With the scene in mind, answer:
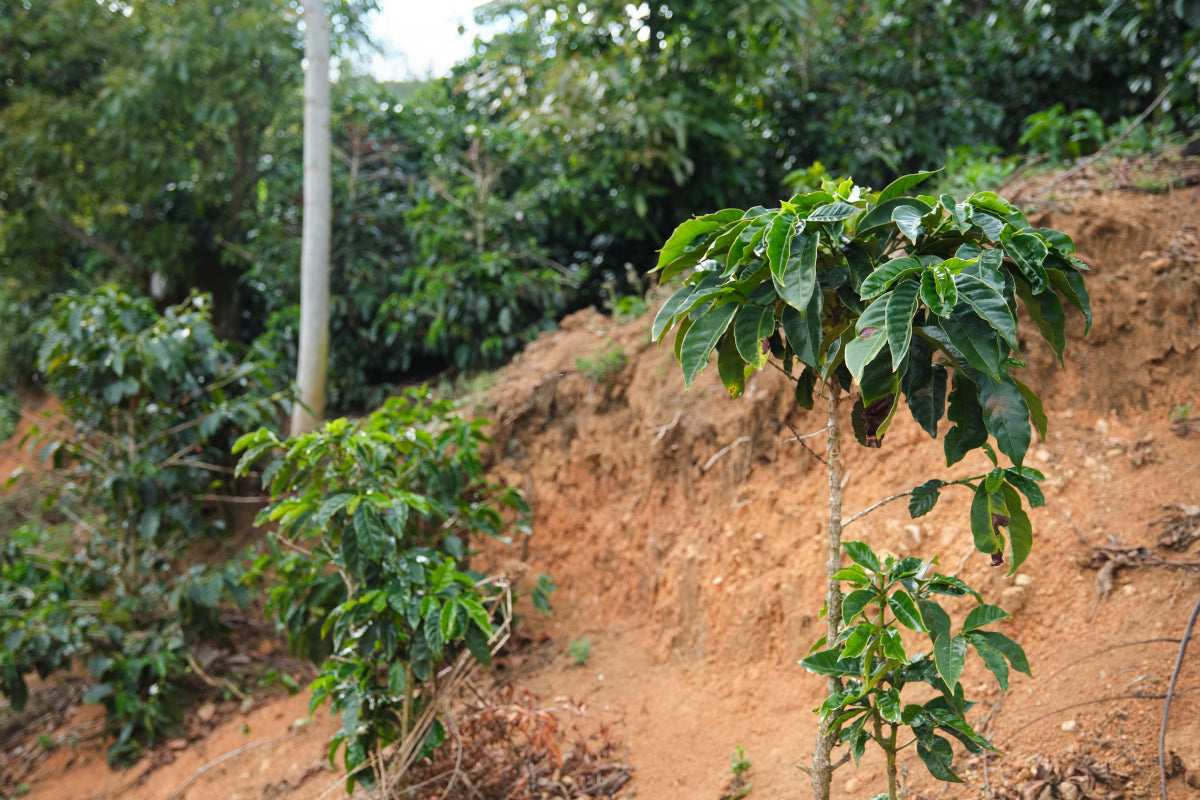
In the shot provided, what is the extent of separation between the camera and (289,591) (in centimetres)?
349

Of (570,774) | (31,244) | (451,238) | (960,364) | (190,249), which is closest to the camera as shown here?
(960,364)

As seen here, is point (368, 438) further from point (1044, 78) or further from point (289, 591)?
point (1044, 78)

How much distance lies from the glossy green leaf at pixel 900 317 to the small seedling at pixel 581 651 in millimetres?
2927

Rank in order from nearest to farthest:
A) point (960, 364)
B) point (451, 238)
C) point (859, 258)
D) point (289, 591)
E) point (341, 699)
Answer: point (960, 364) < point (859, 258) < point (341, 699) < point (289, 591) < point (451, 238)

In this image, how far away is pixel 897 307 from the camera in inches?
60.4

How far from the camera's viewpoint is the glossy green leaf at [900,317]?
1482 millimetres

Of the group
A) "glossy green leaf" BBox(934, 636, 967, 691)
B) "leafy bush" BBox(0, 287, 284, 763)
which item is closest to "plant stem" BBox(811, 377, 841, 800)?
"glossy green leaf" BBox(934, 636, 967, 691)

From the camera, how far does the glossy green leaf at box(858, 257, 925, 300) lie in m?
1.56

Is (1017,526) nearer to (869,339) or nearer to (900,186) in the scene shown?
(869,339)

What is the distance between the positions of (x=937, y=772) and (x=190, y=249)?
305 inches

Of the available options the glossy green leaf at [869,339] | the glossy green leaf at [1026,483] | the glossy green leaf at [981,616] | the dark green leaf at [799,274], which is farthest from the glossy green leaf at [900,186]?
the glossy green leaf at [981,616]

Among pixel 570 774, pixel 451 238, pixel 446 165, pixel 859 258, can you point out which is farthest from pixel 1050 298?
pixel 446 165

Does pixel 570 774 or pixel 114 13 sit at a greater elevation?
pixel 114 13

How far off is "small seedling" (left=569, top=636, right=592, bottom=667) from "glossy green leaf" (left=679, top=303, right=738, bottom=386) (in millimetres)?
2660
